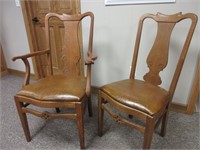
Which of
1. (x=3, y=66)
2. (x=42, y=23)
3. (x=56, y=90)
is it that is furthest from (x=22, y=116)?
(x=3, y=66)

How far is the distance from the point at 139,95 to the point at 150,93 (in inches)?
3.4

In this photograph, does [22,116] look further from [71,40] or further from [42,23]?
[42,23]

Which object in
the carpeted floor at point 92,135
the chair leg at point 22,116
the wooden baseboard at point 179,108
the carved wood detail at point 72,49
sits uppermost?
A: the carved wood detail at point 72,49

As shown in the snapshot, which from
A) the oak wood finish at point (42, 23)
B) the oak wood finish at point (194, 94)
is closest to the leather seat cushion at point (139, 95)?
the oak wood finish at point (194, 94)

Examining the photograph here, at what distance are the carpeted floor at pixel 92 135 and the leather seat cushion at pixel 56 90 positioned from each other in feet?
1.50

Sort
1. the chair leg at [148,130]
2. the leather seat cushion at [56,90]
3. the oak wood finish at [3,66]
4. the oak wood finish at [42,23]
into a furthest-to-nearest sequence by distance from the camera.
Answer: the oak wood finish at [3,66] < the oak wood finish at [42,23] < the leather seat cushion at [56,90] < the chair leg at [148,130]

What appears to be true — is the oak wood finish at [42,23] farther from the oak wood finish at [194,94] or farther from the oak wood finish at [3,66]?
the oak wood finish at [194,94]

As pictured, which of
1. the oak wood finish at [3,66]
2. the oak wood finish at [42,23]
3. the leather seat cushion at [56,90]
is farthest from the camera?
the oak wood finish at [3,66]

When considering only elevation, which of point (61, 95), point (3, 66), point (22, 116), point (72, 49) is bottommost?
point (3, 66)

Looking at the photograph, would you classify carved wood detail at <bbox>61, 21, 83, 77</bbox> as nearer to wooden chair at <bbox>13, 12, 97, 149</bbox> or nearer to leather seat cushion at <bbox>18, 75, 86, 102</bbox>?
wooden chair at <bbox>13, 12, 97, 149</bbox>

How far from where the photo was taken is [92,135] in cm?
138

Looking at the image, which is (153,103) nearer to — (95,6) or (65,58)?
(65,58)

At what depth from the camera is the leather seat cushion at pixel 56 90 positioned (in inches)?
42.1

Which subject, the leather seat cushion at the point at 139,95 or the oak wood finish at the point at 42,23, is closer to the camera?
the leather seat cushion at the point at 139,95
